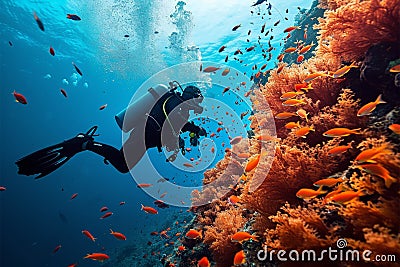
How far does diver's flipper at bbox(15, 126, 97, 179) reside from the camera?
12.5ft

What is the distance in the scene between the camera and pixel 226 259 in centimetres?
396

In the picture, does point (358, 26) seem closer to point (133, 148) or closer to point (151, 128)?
point (151, 128)

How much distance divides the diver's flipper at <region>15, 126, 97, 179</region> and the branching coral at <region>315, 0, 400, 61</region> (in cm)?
470

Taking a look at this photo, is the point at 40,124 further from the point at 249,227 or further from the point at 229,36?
the point at 249,227

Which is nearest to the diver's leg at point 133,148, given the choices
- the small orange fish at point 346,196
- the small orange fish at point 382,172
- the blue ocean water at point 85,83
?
the blue ocean water at point 85,83

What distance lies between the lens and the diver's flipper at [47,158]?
12.5 feet

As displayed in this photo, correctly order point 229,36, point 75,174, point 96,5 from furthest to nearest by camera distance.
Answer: point 75,174 → point 229,36 → point 96,5

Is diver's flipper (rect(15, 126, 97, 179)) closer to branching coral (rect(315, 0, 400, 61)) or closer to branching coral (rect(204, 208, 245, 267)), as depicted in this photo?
branching coral (rect(204, 208, 245, 267))

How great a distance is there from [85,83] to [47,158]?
3740cm

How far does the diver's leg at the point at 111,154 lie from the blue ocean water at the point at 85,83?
9.87 feet

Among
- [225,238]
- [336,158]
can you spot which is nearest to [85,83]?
[225,238]

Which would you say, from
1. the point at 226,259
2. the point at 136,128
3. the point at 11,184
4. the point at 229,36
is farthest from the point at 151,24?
the point at 11,184

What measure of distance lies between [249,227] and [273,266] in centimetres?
102

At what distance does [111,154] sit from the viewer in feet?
15.6
